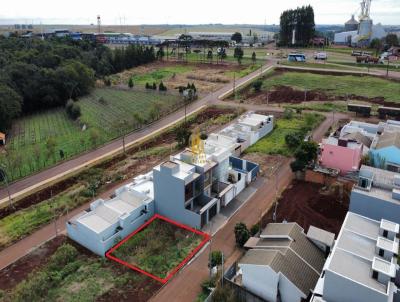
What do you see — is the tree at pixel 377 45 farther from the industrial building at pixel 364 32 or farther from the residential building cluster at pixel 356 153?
the residential building cluster at pixel 356 153

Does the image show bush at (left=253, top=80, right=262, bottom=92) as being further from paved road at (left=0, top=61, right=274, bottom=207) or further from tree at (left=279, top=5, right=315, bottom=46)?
tree at (left=279, top=5, right=315, bottom=46)

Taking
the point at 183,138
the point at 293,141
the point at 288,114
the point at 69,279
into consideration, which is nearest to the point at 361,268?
the point at 69,279

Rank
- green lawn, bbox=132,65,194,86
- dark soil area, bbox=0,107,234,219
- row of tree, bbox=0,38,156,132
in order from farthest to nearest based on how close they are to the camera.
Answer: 1. green lawn, bbox=132,65,194,86
2. row of tree, bbox=0,38,156,132
3. dark soil area, bbox=0,107,234,219

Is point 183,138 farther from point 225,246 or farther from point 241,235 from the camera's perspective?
point 241,235

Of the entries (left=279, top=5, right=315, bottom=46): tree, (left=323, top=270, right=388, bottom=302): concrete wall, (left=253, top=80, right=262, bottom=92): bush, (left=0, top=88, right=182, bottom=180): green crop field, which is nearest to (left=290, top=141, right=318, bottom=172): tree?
(left=323, top=270, right=388, bottom=302): concrete wall

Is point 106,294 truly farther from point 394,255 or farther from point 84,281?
point 394,255
